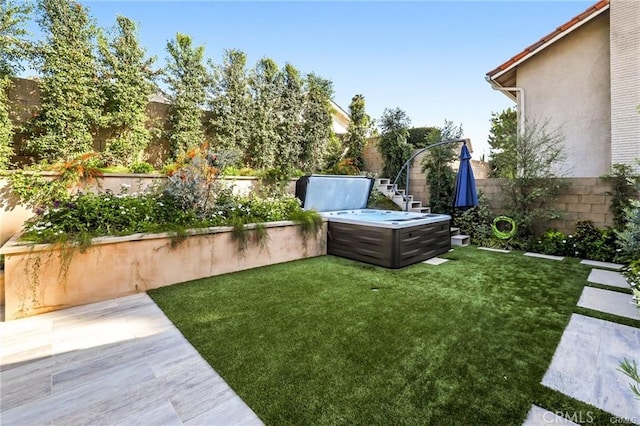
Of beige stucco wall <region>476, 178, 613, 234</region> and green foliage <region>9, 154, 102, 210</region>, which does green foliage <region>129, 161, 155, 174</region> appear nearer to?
green foliage <region>9, 154, 102, 210</region>

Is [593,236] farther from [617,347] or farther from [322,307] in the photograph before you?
[322,307]

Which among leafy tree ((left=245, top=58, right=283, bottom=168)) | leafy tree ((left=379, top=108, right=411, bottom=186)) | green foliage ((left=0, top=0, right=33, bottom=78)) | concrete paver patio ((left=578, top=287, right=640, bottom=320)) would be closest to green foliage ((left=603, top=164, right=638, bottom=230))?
concrete paver patio ((left=578, top=287, right=640, bottom=320))

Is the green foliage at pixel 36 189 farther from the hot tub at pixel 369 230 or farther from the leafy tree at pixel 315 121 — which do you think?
the leafy tree at pixel 315 121

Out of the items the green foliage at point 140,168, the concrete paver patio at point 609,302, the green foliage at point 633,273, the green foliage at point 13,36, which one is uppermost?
the green foliage at point 13,36

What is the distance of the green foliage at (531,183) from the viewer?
20.6 feet

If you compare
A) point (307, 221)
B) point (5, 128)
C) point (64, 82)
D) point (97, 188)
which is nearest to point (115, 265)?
point (97, 188)

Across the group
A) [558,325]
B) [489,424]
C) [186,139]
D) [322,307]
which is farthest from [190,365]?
[186,139]

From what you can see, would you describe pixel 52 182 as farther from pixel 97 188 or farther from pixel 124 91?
pixel 124 91

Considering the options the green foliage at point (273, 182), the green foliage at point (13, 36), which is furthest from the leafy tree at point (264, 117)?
the green foliage at point (13, 36)

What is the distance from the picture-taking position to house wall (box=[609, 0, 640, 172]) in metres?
6.10

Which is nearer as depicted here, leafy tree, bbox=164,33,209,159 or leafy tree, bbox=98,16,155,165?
leafy tree, bbox=98,16,155,165

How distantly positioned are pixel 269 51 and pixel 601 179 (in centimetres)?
864

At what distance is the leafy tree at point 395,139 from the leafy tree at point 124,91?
271 inches

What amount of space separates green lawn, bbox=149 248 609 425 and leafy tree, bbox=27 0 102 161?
175 inches
